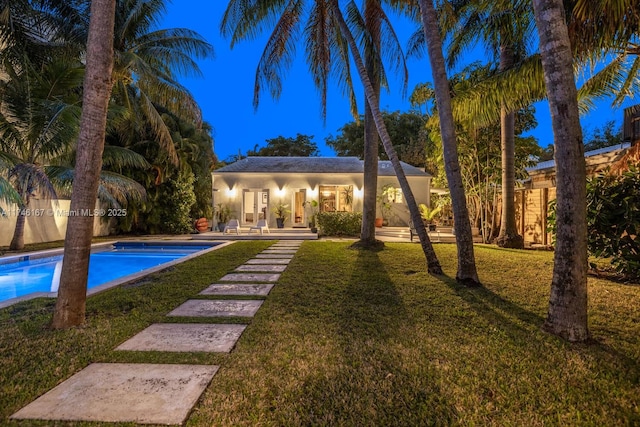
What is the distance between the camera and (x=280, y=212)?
1830 centimetres

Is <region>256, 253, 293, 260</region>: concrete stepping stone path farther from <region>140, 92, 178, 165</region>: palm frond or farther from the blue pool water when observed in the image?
<region>140, 92, 178, 165</region>: palm frond

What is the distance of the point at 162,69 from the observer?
45.3 ft

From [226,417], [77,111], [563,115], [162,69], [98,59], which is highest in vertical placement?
[162,69]

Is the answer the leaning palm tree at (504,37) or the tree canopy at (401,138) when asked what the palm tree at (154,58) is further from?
the tree canopy at (401,138)

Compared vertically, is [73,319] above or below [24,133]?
below

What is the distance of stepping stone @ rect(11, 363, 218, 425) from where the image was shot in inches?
82.0

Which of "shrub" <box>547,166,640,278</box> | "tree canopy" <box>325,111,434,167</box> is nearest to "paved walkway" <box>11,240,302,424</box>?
"shrub" <box>547,166,640,278</box>

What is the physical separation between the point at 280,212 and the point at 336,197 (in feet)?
11.6

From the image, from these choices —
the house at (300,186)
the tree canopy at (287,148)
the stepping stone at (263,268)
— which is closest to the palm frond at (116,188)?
the house at (300,186)

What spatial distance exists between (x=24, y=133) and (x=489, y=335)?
483 inches

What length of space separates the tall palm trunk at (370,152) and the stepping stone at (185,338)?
7.05 metres

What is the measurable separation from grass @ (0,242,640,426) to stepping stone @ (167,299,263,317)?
17cm

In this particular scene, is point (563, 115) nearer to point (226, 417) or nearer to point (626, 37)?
point (226, 417)

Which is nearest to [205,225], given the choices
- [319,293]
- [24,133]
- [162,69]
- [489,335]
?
[162,69]
